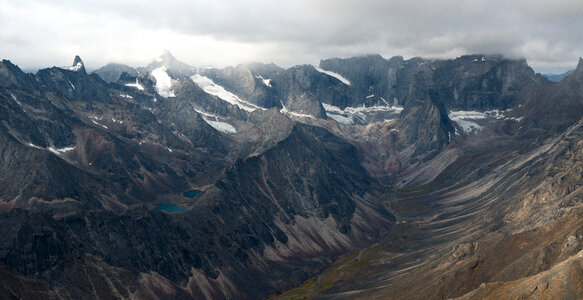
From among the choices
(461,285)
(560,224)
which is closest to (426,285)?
(461,285)

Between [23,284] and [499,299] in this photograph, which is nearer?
[499,299]

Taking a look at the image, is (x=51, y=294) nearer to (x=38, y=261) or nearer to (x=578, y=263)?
(x=38, y=261)

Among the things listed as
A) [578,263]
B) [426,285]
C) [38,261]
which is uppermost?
[578,263]

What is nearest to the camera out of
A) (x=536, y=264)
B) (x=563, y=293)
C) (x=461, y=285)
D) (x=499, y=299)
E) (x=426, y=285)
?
(x=563, y=293)

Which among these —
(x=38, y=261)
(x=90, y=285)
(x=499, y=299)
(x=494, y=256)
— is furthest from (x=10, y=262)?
(x=494, y=256)

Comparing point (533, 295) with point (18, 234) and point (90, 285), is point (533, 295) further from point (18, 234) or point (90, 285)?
point (18, 234)

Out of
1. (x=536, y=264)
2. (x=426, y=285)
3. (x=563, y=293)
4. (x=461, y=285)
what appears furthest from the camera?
(x=426, y=285)

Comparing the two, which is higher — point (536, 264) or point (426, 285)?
point (536, 264)

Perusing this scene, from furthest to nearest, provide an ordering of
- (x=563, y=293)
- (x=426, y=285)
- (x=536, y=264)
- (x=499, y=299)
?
(x=426, y=285) → (x=536, y=264) → (x=499, y=299) → (x=563, y=293)

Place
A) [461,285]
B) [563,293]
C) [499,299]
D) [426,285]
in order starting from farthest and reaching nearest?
[426,285] → [461,285] → [499,299] → [563,293]
